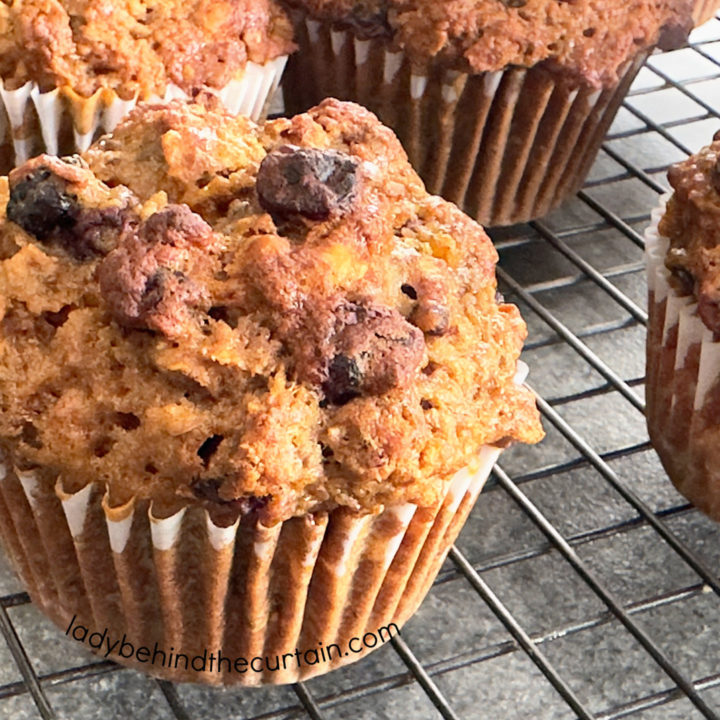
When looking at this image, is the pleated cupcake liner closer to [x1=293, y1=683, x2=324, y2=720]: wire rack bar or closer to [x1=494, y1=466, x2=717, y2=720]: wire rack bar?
[x1=494, y1=466, x2=717, y2=720]: wire rack bar

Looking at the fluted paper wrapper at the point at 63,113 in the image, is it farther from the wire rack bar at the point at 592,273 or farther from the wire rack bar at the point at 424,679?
the wire rack bar at the point at 424,679

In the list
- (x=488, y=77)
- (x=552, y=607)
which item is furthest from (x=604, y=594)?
(x=488, y=77)

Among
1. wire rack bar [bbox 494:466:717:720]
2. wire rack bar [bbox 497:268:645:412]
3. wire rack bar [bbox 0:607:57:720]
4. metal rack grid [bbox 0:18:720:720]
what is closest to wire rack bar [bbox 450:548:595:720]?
metal rack grid [bbox 0:18:720:720]

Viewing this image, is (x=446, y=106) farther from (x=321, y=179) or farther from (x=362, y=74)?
(x=321, y=179)

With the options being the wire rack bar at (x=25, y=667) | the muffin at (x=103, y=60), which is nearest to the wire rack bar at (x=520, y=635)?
the wire rack bar at (x=25, y=667)

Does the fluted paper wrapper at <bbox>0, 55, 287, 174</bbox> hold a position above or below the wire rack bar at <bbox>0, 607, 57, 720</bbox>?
above

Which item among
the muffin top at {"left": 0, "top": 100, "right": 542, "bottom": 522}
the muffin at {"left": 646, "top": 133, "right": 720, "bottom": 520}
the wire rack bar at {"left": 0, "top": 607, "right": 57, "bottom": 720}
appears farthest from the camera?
the muffin at {"left": 646, "top": 133, "right": 720, "bottom": 520}
